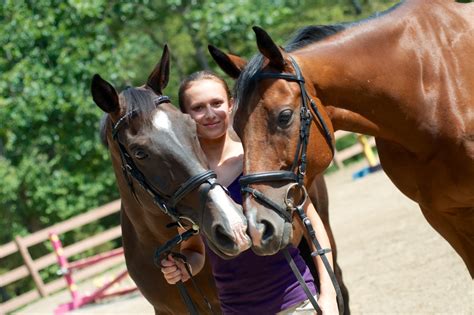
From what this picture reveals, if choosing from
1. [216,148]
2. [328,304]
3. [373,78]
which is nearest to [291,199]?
[328,304]

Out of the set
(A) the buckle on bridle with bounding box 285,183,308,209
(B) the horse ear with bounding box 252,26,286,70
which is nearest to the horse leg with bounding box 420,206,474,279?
(A) the buckle on bridle with bounding box 285,183,308,209

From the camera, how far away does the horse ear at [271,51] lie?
11.9ft

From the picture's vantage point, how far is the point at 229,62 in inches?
153

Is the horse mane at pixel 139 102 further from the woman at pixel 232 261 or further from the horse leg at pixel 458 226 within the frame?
the horse leg at pixel 458 226

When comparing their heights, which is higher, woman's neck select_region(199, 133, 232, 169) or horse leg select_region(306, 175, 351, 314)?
woman's neck select_region(199, 133, 232, 169)

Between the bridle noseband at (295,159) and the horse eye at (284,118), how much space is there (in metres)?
0.08

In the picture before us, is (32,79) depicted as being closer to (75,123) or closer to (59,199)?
(75,123)

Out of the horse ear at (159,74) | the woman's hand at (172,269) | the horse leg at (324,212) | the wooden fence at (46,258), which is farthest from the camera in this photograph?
the wooden fence at (46,258)

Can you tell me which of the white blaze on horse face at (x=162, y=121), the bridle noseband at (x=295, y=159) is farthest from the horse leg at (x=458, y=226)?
the white blaze on horse face at (x=162, y=121)

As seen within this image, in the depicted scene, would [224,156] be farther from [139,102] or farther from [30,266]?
[30,266]

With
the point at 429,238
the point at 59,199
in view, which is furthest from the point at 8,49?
the point at 429,238

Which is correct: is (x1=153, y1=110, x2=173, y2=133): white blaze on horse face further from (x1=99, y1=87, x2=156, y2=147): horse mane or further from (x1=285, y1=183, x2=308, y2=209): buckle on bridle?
(x1=285, y1=183, x2=308, y2=209): buckle on bridle

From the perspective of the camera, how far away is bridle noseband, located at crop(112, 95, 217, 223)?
140 inches

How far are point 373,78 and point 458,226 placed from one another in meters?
1.17
